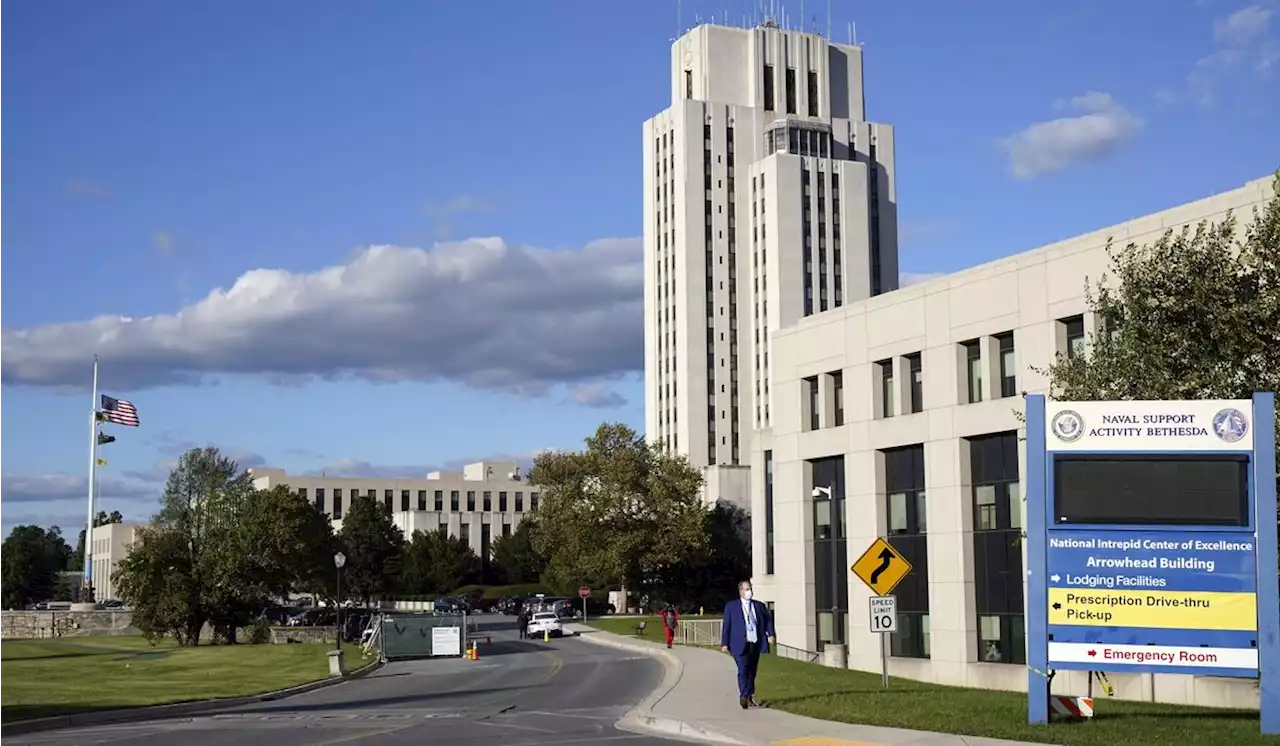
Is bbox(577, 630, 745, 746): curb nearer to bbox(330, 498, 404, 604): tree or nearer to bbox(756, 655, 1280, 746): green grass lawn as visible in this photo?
bbox(756, 655, 1280, 746): green grass lawn

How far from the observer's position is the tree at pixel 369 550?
131 meters

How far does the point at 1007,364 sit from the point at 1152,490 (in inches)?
774

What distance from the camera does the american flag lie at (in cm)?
9425

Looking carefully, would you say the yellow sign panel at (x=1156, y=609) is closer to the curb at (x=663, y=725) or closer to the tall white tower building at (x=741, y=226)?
the curb at (x=663, y=725)

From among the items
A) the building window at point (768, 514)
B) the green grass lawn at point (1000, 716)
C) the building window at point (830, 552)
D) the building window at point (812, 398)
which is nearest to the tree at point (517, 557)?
the building window at point (768, 514)

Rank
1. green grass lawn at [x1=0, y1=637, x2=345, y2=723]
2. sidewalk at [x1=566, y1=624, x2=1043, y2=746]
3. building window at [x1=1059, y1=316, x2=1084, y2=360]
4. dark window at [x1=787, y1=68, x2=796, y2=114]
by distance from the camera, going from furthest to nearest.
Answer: dark window at [x1=787, y1=68, x2=796, y2=114]
building window at [x1=1059, y1=316, x2=1084, y2=360]
green grass lawn at [x1=0, y1=637, x2=345, y2=723]
sidewalk at [x1=566, y1=624, x2=1043, y2=746]

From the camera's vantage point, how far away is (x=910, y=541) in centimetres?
4144

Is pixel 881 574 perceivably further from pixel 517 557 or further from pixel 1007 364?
pixel 517 557

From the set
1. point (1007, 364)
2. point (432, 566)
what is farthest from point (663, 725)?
point (432, 566)

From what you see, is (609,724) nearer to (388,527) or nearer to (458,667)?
(458,667)

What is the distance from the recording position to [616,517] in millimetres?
93062

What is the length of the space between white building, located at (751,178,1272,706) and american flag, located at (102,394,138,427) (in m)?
60.1

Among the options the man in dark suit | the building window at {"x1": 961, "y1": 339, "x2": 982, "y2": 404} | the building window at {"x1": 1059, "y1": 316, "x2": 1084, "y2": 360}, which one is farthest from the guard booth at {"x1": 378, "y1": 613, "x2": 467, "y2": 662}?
the man in dark suit

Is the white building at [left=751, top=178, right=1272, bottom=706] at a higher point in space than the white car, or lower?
higher
